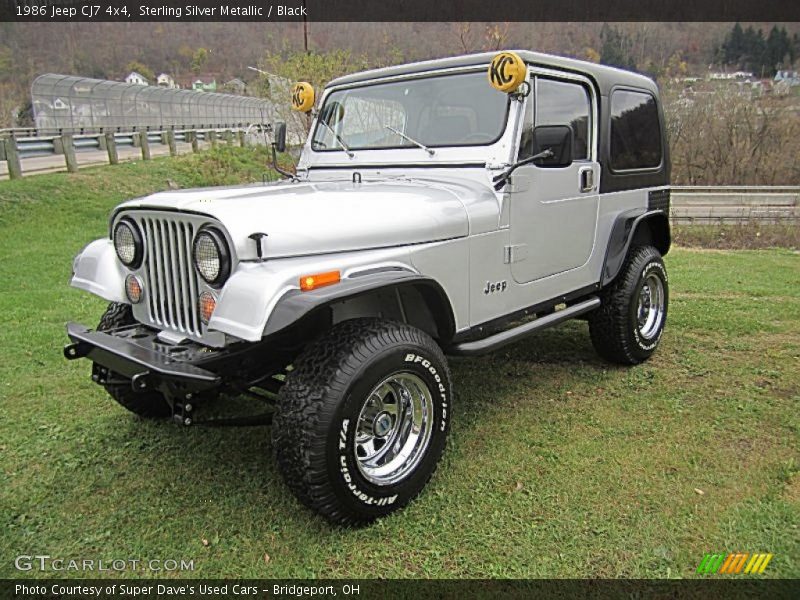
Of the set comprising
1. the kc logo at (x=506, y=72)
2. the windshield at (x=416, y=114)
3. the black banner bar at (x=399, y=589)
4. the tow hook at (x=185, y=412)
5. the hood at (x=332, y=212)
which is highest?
the kc logo at (x=506, y=72)

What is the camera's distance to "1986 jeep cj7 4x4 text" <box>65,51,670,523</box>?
2.56m

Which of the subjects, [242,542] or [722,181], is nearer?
[242,542]

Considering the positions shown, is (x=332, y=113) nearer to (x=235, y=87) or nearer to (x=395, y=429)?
(x=395, y=429)

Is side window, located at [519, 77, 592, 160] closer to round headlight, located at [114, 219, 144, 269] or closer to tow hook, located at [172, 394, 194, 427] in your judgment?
round headlight, located at [114, 219, 144, 269]

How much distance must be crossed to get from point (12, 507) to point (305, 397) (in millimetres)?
1660

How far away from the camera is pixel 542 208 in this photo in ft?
12.4

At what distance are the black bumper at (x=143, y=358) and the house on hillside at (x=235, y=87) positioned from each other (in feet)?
114

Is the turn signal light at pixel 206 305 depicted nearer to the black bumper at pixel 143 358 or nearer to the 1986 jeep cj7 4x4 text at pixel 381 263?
the 1986 jeep cj7 4x4 text at pixel 381 263

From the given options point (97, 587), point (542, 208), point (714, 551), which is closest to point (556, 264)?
point (542, 208)

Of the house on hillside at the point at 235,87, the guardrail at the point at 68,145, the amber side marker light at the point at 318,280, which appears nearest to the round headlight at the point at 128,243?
the amber side marker light at the point at 318,280

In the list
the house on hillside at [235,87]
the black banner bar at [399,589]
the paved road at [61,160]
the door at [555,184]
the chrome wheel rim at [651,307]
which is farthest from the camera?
the house on hillside at [235,87]

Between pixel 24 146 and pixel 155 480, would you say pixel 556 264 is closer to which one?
pixel 155 480

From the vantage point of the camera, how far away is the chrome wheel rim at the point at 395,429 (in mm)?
2900
